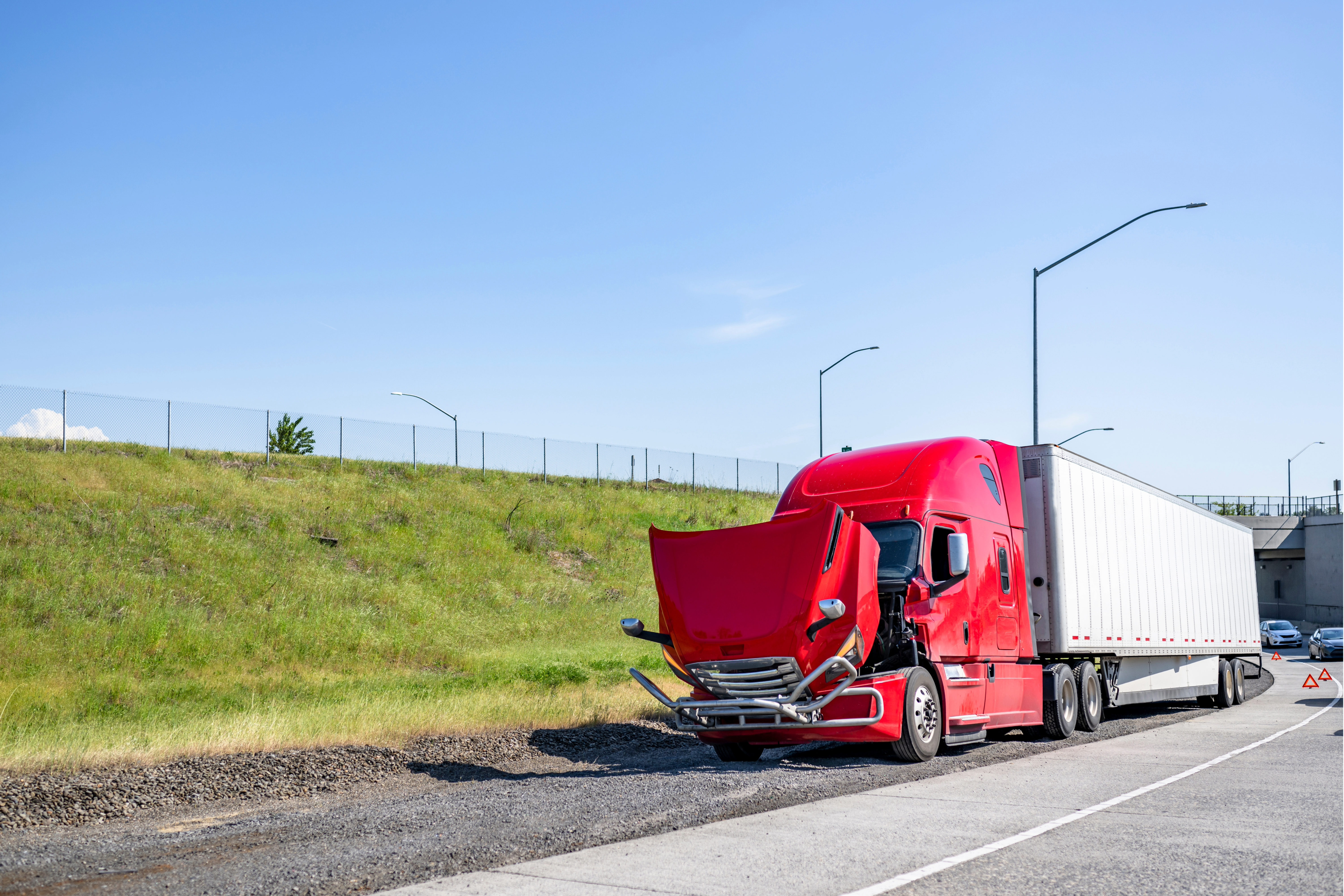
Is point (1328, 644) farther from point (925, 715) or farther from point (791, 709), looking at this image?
point (791, 709)

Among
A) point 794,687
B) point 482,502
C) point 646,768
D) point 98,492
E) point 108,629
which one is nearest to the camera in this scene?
point 794,687

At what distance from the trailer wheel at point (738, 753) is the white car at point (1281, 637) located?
168 feet

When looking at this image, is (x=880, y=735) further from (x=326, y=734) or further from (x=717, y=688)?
(x=326, y=734)

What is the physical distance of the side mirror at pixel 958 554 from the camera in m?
12.4

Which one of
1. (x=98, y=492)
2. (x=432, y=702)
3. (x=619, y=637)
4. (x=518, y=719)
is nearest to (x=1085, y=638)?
(x=518, y=719)

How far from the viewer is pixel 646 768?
1230 cm

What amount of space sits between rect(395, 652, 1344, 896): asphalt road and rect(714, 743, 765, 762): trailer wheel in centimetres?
264

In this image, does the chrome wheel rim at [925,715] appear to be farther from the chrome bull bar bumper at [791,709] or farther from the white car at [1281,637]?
the white car at [1281,637]

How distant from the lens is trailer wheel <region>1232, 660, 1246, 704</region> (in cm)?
2348

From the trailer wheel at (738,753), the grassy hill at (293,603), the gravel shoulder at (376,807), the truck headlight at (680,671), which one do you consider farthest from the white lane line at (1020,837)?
the grassy hill at (293,603)

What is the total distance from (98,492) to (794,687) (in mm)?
31387

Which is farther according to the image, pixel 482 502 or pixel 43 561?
pixel 482 502

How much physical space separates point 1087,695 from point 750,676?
24.2 feet

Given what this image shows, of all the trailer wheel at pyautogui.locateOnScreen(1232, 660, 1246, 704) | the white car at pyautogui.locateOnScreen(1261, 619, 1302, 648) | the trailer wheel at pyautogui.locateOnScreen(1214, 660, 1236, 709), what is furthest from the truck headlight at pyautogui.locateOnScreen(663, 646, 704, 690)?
the white car at pyautogui.locateOnScreen(1261, 619, 1302, 648)
